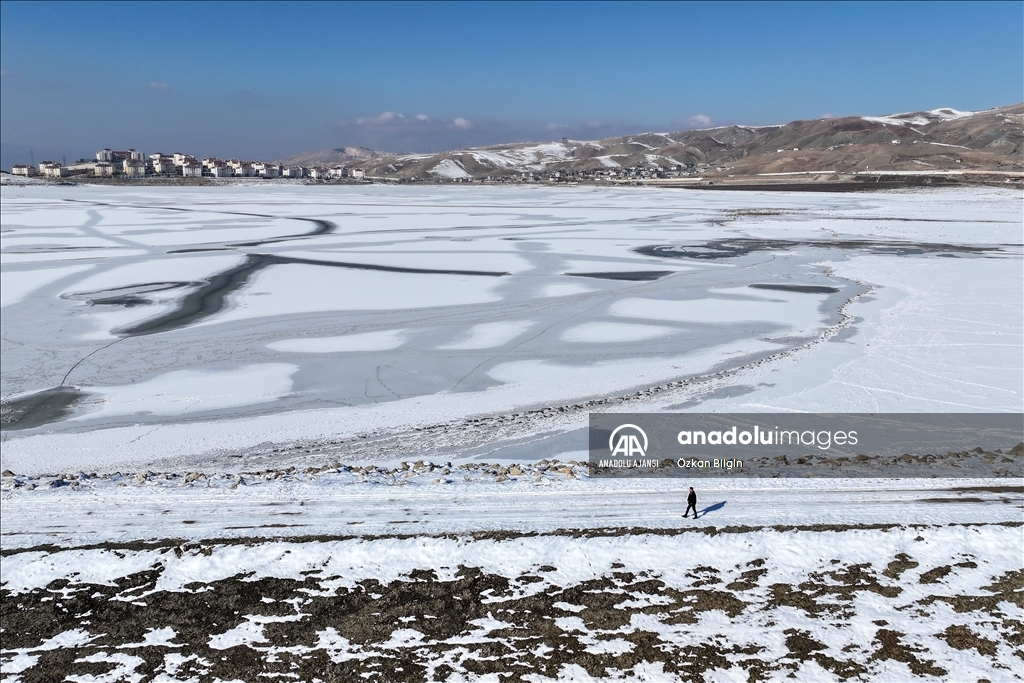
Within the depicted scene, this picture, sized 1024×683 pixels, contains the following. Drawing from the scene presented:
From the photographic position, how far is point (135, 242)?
32.7 m

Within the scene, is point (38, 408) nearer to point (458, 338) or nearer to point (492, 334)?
point (458, 338)

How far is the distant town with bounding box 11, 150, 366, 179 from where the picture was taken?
145 m

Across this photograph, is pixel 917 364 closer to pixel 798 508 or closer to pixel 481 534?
pixel 798 508

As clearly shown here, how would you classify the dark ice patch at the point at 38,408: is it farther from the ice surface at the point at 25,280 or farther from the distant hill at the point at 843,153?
the distant hill at the point at 843,153

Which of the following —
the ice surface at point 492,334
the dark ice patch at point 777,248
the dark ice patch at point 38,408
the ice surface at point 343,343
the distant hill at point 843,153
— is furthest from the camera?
the distant hill at point 843,153

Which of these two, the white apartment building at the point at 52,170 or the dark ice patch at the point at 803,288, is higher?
the white apartment building at the point at 52,170

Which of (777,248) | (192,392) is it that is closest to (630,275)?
(777,248)

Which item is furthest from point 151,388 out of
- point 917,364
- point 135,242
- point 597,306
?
point 135,242

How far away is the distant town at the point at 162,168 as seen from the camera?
145 m

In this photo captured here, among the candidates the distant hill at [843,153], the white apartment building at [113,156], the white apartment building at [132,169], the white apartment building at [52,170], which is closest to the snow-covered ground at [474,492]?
the distant hill at [843,153]

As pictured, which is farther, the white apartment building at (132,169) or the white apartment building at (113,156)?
the white apartment building at (113,156)

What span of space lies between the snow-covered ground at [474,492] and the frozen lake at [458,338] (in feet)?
0.33

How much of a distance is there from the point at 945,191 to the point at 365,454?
69.5 meters

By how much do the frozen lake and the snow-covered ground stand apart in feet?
0.33
